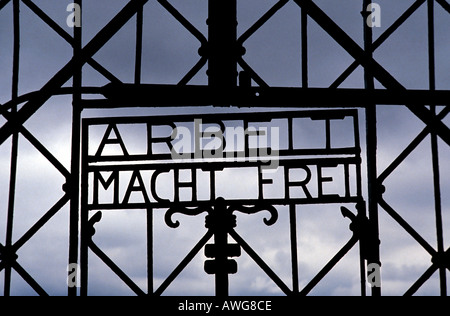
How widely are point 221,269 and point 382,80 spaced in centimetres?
219

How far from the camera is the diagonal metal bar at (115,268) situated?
20.6 ft

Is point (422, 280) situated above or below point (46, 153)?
below

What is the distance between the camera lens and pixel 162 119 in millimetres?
Result: 6746

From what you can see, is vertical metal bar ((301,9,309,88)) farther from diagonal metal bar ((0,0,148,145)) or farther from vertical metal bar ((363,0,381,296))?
diagonal metal bar ((0,0,148,145))

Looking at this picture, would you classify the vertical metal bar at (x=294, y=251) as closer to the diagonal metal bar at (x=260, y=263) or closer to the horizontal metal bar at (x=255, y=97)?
the diagonal metal bar at (x=260, y=263)

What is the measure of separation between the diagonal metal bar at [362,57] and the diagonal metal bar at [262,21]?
0.55 feet

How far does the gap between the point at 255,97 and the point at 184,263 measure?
156 cm

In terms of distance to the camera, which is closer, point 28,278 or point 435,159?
point 28,278

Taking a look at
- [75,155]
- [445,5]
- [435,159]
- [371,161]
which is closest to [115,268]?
[75,155]

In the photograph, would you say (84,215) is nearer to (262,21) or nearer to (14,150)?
(14,150)

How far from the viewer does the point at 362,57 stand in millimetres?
6539
